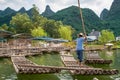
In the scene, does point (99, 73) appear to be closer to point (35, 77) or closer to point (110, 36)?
point (35, 77)

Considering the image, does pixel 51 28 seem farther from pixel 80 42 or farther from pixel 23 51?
pixel 80 42

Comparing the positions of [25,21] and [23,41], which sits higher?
[25,21]

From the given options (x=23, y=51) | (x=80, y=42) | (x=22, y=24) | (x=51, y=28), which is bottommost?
(x=23, y=51)

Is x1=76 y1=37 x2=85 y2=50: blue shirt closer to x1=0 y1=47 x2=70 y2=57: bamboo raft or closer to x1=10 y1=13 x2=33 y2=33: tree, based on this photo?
x1=0 y1=47 x2=70 y2=57: bamboo raft

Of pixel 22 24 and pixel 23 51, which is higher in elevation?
pixel 22 24

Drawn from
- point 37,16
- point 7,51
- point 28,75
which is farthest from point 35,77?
point 37,16

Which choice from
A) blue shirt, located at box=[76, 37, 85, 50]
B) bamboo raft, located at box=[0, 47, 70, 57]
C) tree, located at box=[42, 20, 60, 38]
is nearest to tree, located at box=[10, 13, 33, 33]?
tree, located at box=[42, 20, 60, 38]

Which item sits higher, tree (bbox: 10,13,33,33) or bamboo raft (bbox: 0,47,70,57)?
tree (bbox: 10,13,33,33)

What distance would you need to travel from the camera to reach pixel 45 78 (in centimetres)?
2270

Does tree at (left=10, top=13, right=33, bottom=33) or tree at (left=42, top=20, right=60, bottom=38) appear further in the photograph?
tree at (left=42, top=20, right=60, bottom=38)

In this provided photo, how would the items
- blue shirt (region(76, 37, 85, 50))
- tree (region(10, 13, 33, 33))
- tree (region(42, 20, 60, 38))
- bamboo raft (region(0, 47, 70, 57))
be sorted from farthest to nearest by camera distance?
tree (region(42, 20, 60, 38)) → tree (region(10, 13, 33, 33)) → bamboo raft (region(0, 47, 70, 57)) → blue shirt (region(76, 37, 85, 50))

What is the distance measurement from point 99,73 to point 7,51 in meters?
26.9

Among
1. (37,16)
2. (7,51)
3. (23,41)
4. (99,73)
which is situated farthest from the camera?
(37,16)

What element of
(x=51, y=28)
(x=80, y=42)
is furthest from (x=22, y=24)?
(x=80, y=42)
